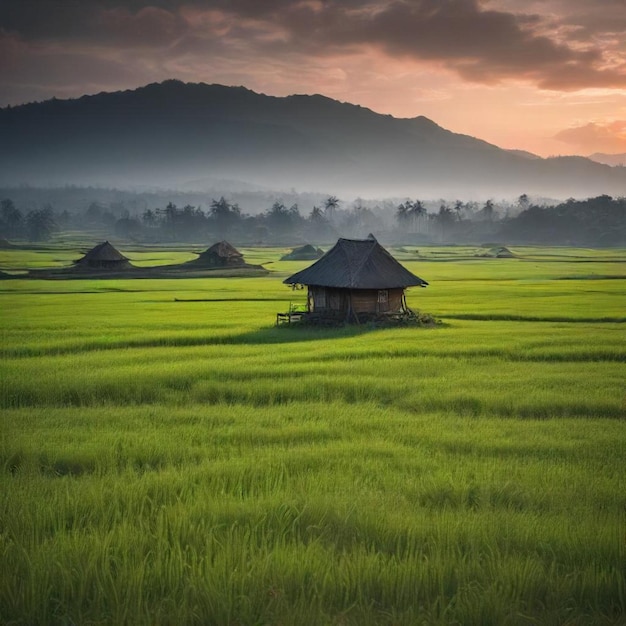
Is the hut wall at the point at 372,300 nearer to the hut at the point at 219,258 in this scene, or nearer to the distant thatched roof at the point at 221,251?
the hut at the point at 219,258

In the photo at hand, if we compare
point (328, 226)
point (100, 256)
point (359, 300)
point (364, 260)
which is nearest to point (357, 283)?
point (359, 300)

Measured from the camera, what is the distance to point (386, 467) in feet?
30.8

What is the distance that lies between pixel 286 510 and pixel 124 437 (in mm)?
4968

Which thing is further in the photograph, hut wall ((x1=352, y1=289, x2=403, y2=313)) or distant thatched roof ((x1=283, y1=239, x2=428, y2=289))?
hut wall ((x1=352, y1=289, x2=403, y2=313))

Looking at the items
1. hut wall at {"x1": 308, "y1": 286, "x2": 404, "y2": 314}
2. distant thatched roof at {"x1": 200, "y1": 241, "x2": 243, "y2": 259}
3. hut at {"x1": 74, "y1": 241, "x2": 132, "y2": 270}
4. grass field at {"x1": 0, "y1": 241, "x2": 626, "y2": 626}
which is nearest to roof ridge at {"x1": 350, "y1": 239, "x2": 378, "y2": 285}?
hut wall at {"x1": 308, "y1": 286, "x2": 404, "y2": 314}

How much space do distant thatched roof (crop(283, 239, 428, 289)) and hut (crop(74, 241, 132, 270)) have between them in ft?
136

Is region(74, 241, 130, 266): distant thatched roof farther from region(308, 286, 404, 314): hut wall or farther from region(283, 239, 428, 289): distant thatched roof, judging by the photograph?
region(308, 286, 404, 314): hut wall

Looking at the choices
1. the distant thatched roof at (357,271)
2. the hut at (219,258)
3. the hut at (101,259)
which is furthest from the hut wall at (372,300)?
the hut at (219,258)

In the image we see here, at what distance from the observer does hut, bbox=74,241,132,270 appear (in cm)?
7031

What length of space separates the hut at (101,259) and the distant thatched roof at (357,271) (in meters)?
41.6

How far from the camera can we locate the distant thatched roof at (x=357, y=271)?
3347 centimetres

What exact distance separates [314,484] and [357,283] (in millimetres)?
25075

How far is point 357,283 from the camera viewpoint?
33000 millimetres

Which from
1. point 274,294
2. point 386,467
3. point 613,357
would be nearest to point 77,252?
point 274,294
